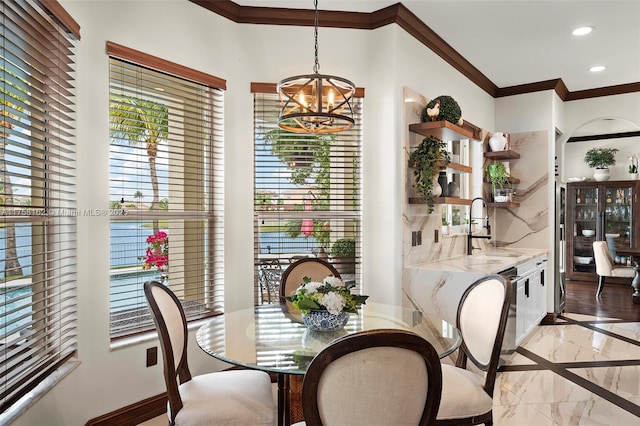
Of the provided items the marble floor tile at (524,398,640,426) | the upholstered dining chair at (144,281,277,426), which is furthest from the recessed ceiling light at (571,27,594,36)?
the upholstered dining chair at (144,281,277,426)

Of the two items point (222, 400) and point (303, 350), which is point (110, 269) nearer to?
point (222, 400)

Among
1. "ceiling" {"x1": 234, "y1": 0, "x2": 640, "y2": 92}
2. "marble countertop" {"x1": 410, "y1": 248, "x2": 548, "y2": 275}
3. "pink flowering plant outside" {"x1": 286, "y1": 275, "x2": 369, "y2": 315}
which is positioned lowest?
"marble countertop" {"x1": 410, "y1": 248, "x2": 548, "y2": 275}

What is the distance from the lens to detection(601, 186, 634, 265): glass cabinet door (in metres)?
7.72

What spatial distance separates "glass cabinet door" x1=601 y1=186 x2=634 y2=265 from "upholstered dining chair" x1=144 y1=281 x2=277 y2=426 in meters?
7.74

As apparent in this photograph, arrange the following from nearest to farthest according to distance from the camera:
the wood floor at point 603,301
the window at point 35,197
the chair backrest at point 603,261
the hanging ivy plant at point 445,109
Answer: the window at point 35,197, the hanging ivy plant at point 445,109, the wood floor at point 603,301, the chair backrest at point 603,261

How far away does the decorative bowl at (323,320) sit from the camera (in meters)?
2.02

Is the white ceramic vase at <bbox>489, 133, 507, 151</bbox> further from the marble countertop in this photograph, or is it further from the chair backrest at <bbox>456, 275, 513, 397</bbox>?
the chair backrest at <bbox>456, 275, 513, 397</bbox>

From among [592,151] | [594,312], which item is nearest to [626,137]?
[592,151]

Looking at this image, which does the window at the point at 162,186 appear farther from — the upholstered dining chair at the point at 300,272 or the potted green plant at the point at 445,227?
the potted green plant at the point at 445,227

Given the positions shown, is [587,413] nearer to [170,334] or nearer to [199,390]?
[199,390]

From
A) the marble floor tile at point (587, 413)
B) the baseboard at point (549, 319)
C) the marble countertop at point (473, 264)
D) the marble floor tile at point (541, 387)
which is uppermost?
the marble countertop at point (473, 264)

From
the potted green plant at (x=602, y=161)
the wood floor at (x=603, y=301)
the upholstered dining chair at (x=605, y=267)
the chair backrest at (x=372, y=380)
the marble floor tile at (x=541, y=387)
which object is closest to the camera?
the chair backrest at (x=372, y=380)

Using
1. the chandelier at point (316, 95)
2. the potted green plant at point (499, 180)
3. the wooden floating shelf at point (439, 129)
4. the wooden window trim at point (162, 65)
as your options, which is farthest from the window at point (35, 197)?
the potted green plant at point (499, 180)

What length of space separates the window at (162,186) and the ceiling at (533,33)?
3.01ft
